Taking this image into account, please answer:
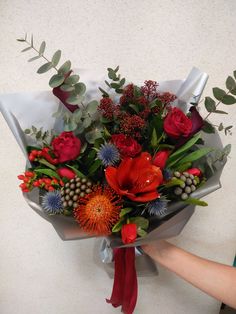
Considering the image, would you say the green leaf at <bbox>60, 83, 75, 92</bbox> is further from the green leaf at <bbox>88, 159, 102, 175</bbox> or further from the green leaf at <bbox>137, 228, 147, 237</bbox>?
the green leaf at <bbox>137, 228, 147, 237</bbox>

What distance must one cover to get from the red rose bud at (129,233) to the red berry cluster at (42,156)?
20 cm

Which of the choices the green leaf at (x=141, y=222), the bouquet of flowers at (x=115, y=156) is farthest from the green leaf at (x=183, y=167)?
the green leaf at (x=141, y=222)

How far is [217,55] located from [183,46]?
10cm

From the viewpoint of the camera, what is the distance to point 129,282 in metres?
0.73

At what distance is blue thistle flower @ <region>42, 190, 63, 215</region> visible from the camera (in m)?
0.54

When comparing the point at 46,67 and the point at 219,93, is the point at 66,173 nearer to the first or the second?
the point at 46,67

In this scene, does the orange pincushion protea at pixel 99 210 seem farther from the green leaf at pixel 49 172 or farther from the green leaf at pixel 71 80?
the green leaf at pixel 71 80

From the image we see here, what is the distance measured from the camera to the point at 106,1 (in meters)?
0.78

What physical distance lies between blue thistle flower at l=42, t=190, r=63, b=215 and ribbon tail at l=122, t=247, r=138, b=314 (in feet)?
0.79

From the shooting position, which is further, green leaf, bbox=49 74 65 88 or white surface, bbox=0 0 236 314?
white surface, bbox=0 0 236 314

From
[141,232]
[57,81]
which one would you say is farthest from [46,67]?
[141,232]

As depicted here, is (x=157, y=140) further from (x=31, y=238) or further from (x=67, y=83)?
(x=31, y=238)

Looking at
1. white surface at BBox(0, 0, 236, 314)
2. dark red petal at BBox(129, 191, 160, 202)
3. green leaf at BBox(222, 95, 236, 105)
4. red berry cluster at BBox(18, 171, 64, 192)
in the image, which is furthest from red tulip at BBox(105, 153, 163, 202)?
white surface at BBox(0, 0, 236, 314)

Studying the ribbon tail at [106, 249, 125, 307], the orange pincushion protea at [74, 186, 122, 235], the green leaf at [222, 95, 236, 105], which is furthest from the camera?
the ribbon tail at [106, 249, 125, 307]
